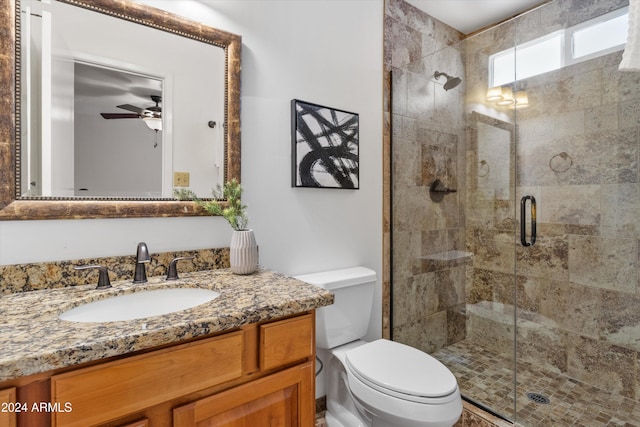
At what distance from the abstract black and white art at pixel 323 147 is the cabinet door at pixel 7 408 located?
1.26 meters

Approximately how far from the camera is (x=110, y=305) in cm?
106

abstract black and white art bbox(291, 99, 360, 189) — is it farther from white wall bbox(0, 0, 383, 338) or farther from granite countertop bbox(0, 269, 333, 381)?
granite countertop bbox(0, 269, 333, 381)

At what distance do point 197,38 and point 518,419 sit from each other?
2.40m

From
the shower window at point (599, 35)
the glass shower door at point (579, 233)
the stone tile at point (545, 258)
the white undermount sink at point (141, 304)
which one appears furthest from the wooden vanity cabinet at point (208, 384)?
the shower window at point (599, 35)

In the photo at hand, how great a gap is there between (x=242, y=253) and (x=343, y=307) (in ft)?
2.13

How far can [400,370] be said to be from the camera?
1366 mm

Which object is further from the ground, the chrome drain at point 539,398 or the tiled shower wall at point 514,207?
the tiled shower wall at point 514,207

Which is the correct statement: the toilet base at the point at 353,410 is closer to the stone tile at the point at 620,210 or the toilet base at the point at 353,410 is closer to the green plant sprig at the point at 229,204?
the green plant sprig at the point at 229,204

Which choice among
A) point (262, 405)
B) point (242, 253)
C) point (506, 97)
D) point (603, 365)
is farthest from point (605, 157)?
point (262, 405)

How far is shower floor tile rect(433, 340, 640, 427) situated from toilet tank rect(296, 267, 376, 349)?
2.71ft

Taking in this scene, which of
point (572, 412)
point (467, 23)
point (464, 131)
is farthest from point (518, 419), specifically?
point (467, 23)

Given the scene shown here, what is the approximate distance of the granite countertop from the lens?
639 millimetres

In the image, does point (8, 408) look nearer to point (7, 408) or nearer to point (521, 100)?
point (7, 408)

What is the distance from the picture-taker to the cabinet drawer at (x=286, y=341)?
92cm
